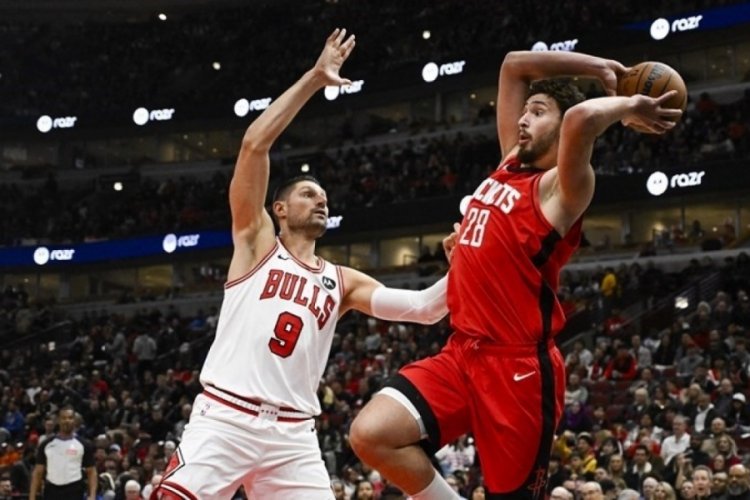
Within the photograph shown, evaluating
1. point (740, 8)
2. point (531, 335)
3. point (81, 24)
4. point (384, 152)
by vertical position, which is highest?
point (81, 24)

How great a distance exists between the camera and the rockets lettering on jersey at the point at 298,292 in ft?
23.3

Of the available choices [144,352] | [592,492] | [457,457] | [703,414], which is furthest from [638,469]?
[144,352]

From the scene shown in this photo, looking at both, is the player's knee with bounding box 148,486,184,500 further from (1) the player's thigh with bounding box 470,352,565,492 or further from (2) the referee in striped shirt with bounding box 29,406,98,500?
(2) the referee in striped shirt with bounding box 29,406,98,500

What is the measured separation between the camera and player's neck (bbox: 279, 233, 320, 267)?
7.38 metres

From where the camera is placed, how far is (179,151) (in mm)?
47656

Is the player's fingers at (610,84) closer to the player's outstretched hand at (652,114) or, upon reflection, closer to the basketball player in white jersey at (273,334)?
the player's outstretched hand at (652,114)

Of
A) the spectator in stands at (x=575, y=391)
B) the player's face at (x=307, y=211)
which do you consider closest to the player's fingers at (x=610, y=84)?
the player's face at (x=307, y=211)

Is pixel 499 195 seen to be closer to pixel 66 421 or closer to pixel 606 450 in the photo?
pixel 66 421

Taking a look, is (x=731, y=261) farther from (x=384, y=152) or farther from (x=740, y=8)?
(x=384, y=152)

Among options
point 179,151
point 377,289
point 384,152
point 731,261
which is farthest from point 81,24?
point 377,289

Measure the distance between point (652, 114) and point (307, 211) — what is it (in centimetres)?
259

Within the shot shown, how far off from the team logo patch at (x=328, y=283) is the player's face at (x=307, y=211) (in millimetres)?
284

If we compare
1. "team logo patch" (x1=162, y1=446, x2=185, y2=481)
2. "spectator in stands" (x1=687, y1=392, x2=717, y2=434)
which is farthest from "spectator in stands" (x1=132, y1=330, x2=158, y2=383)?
"team logo patch" (x1=162, y1=446, x2=185, y2=481)

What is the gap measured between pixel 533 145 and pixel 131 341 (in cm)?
2830
